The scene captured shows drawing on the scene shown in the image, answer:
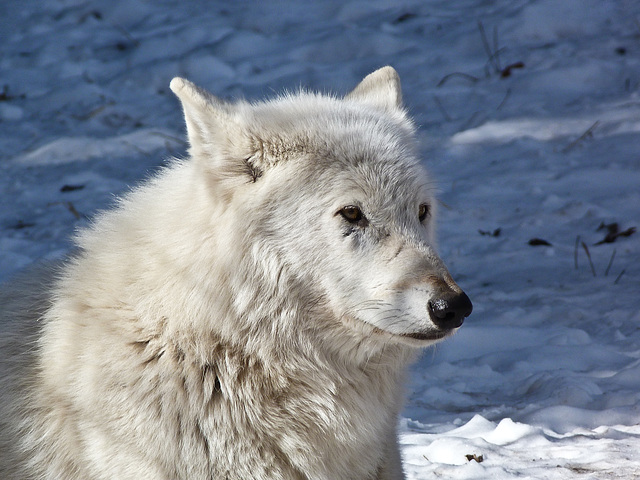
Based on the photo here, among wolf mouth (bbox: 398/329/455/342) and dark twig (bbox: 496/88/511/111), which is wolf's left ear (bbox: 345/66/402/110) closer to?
wolf mouth (bbox: 398/329/455/342)

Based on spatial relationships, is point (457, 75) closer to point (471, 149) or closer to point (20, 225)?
point (471, 149)

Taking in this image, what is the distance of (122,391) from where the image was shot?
8.27 ft

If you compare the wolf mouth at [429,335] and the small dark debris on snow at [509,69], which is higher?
the small dark debris on snow at [509,69]

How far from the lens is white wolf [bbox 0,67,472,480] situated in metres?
2.50

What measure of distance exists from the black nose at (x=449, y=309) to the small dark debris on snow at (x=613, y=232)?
3.19 meters

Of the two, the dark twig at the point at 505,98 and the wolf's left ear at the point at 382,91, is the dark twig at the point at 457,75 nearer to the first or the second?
the dark twig at the point at 505,98

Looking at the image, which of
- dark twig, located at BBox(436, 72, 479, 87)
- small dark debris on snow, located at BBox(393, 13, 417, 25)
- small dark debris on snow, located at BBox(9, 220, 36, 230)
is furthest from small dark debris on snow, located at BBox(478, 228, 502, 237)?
small dark debris on snow, located at BBox(9, 220, 36, 230)

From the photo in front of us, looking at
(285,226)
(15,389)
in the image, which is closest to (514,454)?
(285,226)

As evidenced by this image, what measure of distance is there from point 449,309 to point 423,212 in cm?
55

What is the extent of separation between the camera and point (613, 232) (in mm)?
5270

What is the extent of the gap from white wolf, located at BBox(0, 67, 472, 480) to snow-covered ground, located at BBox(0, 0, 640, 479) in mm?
924

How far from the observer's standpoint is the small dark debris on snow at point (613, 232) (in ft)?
17.1

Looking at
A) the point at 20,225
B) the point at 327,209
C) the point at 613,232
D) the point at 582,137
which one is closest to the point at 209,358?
the point at 327,209

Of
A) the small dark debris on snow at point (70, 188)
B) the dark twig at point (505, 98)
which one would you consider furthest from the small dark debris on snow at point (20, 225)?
the dark twig at point (505, 98)
